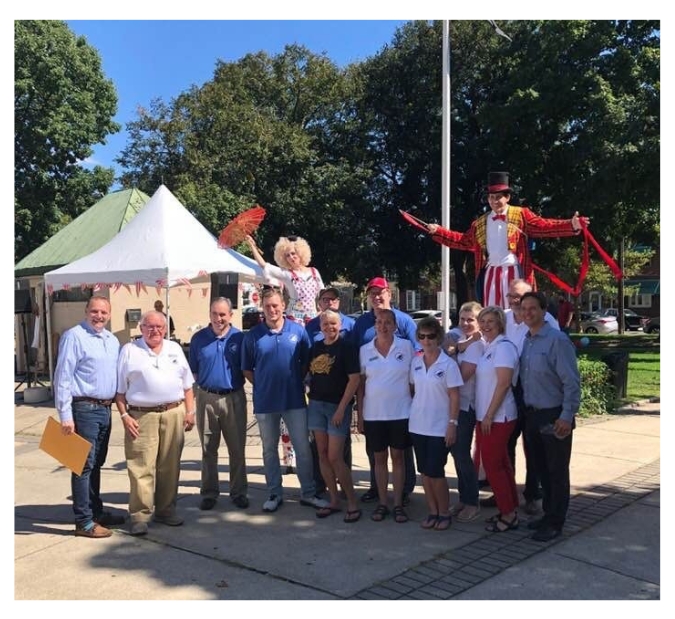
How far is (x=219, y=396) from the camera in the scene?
18.8 feet

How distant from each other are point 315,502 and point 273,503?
0.36 meters

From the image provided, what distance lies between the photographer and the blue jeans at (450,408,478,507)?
17.3 ft

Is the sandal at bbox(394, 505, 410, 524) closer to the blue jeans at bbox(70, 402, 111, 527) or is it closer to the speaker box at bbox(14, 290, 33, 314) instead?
the blue jeans at bbox(70, 402, 111, 527)

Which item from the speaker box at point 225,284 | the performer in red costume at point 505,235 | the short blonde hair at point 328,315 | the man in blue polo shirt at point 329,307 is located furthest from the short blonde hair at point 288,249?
the speaker box at point 225,284

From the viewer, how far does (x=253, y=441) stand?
27.9ft

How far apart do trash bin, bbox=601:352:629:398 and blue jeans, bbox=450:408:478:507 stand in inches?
255

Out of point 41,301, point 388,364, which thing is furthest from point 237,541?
point 41,301

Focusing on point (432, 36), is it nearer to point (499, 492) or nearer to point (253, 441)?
point (253, 441)

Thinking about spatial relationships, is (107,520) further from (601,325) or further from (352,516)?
(601,325)

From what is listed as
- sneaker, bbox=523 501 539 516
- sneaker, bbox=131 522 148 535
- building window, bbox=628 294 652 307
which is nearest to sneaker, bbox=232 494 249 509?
sneaker, bbox=131 522 148 535

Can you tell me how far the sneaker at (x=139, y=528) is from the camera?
5.06 metres

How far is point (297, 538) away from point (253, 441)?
3.66 m

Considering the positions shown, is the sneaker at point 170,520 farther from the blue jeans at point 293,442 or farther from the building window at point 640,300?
the building window at point 640,300

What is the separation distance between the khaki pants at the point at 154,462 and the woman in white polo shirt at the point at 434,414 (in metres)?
1.87
